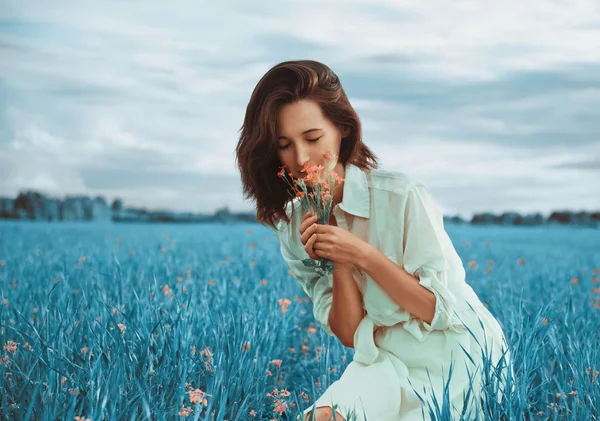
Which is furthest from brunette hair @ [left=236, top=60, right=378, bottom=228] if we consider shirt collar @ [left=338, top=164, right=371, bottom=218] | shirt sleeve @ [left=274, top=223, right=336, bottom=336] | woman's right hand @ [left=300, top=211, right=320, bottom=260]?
woman's right hand @ [left=300, top=211, right=320, bottom=260]

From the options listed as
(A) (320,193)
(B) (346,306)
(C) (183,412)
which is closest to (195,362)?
(C) (183,412)

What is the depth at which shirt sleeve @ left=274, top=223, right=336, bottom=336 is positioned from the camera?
105 inches

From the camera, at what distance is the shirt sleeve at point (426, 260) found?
89.3 inches

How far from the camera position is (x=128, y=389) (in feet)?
8.00

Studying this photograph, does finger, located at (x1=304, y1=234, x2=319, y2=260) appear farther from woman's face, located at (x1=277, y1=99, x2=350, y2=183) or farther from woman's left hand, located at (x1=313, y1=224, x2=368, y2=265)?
woman's face, located at (x1=277, y1=99, x2=350, y2=183)

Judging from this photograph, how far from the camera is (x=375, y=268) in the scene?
2.23 m

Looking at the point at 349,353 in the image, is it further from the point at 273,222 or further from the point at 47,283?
the point at 47,283

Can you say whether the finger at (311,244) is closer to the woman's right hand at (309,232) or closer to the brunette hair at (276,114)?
the woman's right hand at (309,232)

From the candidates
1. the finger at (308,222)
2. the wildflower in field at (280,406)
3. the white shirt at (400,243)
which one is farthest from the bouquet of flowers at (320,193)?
the wildflower in field at (280,406)

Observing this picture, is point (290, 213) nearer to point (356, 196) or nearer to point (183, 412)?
point (356, 196)

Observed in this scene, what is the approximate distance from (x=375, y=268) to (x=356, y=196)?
325mm

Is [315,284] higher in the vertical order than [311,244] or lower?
lower

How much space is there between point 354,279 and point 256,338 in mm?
726

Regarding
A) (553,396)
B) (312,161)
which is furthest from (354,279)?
(553,396)
